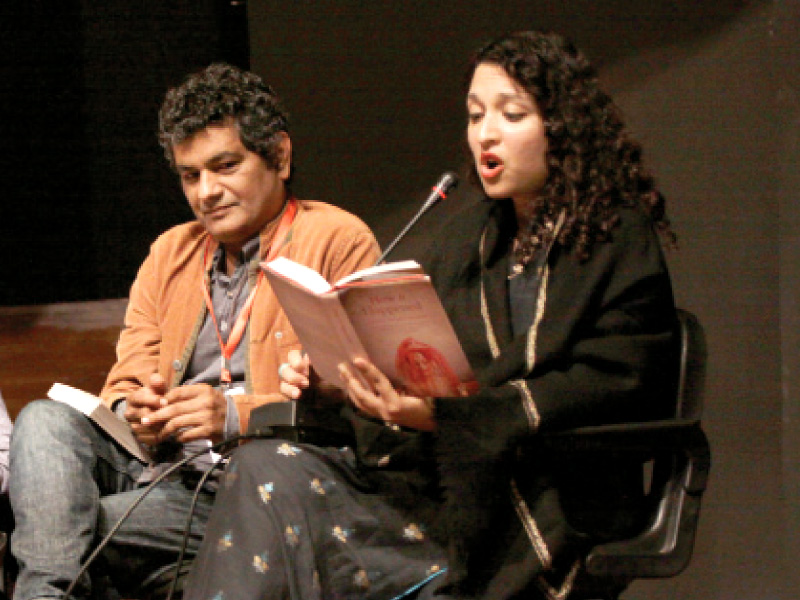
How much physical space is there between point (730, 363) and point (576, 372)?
831 millimetres

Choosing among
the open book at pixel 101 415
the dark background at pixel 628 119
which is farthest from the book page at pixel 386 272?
the dark background at pixel 628 119

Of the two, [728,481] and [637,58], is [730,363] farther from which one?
[637,58]

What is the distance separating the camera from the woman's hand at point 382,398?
1692mm

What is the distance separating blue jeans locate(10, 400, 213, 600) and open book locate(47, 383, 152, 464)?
0.11ft

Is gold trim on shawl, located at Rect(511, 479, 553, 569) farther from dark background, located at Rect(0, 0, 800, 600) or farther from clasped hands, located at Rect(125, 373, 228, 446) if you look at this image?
dark background, located at Rect(0, 0, 800, 600)

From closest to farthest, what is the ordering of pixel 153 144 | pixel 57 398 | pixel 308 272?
pixel 308 272
pixel 57 398
pixel 153 144

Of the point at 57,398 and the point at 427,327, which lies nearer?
the point at 427,327

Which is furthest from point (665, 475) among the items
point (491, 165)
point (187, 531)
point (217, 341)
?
point (217, 341)

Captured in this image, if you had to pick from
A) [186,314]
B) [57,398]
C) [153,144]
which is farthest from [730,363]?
[153,144]

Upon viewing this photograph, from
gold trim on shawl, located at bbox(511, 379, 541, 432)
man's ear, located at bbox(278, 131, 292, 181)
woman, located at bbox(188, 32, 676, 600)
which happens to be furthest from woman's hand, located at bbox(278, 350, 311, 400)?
man's ear, located at bbox(278, 131, 292, 181)

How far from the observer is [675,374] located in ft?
6.04

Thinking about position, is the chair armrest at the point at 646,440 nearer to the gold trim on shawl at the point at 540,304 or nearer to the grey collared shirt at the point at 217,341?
the gold trim on shawl at the point at 540,304

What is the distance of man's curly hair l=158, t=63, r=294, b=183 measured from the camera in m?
2.32

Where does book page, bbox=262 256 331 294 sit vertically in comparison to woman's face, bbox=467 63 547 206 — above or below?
below
